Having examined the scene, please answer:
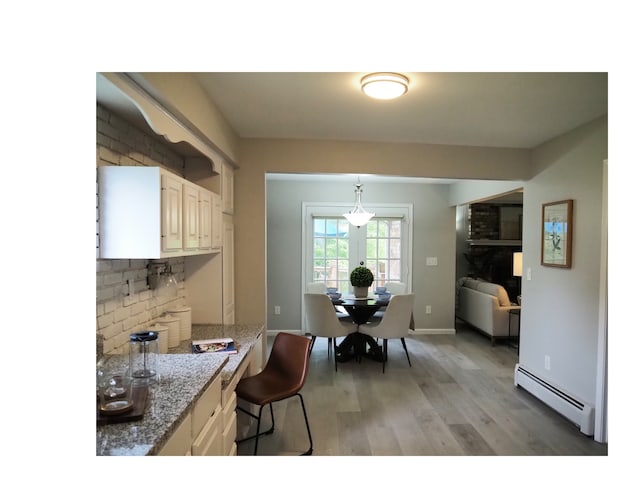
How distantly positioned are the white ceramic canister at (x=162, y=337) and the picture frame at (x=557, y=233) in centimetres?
292

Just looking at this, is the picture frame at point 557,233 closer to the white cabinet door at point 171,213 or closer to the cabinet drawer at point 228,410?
the cabinet drawer at point 228,410

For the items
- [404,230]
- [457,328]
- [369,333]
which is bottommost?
[457,328]

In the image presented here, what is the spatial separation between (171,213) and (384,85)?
1259 millimetres

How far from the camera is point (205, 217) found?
195cm

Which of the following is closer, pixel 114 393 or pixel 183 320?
pixel 114 393

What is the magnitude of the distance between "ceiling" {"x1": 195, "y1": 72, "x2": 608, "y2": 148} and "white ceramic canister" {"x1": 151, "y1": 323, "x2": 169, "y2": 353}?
4.59 ft

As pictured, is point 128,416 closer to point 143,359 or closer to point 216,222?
point 143,359

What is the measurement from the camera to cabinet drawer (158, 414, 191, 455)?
0.92 meters

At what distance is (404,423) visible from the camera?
92.0 inches

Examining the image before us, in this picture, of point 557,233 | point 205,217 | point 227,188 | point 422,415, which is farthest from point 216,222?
point 557,233

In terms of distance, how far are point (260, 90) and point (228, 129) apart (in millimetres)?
625

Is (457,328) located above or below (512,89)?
below
